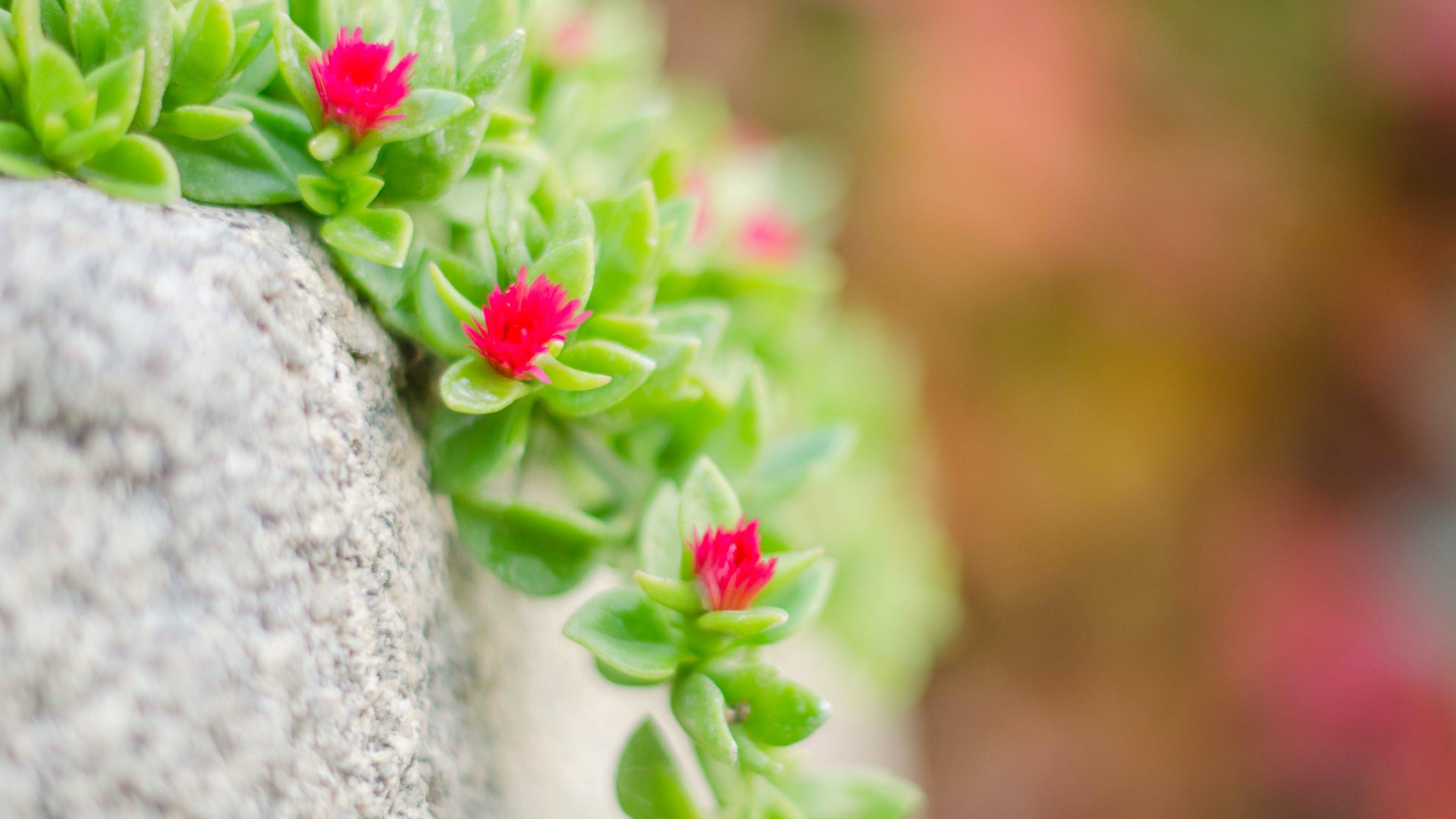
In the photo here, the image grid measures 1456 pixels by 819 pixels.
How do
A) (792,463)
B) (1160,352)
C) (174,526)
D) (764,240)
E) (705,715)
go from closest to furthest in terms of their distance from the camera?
(174,526) → (705,715) → (792,463) → (764,240) → (1160,352)

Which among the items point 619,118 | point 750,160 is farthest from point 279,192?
point 750,160

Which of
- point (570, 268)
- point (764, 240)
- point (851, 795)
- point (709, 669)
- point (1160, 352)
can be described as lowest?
point (1160, 352)

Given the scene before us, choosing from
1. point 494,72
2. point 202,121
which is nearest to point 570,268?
point 494,72

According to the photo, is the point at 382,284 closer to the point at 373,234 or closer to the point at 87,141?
the point at 373,234

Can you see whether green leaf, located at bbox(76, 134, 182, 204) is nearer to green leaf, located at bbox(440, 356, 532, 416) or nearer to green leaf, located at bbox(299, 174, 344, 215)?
green leaf, located at bbox(299, 174, 344, 215)

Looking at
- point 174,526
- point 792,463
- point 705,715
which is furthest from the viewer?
point 792,463

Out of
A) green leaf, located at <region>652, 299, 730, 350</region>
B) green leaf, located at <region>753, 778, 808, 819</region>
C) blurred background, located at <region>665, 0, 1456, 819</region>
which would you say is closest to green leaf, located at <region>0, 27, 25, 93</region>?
green leaf, located at <region>652, 299, 730, 350</region>
